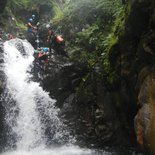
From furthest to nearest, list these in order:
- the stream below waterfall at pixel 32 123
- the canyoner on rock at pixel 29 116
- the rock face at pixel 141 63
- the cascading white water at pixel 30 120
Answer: the canyoner on rock at pixel 29 116
the cascading white water at pixel 30 120
the stream below waterfall at pixel 32 123
the rock face at pixel 141 63

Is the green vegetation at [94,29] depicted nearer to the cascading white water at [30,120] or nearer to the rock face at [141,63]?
the rock face at [141,63]

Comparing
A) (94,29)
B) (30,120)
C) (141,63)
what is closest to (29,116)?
(30,120)

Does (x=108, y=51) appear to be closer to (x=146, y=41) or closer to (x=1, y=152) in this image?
(x=146, y=41)

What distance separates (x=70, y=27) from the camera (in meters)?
18.5

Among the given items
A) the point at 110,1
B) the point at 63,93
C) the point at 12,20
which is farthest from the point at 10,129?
the point at 12,20

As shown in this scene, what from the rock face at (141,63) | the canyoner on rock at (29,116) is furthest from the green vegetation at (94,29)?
the canyoner on rock at (29,116)

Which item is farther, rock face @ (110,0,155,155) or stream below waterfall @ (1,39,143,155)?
stream below waterfall @ (1,39,143,155)

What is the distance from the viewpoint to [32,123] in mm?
14227

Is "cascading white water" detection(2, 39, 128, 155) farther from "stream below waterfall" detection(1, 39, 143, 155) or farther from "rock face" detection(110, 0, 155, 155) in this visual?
"rock face" detection(110, 0, 155, 155)

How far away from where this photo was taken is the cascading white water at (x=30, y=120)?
42.6 feet

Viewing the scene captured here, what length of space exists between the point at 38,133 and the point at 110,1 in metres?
8.00

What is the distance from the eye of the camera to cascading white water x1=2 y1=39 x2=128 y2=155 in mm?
12985

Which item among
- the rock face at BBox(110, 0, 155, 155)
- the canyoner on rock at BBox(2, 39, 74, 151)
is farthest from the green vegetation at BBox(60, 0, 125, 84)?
the canyoner on rock at BBox(2, 39, 74, 151)

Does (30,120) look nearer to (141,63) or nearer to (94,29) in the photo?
(94,29)
